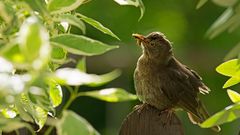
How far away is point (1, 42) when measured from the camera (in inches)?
57.2

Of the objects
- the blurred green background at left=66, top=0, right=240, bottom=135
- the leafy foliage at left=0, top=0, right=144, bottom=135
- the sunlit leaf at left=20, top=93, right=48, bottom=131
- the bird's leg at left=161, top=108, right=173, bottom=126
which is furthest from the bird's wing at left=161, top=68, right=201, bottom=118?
the blurred green background at left=66, top=0, right=240, bottom=135

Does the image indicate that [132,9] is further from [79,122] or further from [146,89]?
[79,122]

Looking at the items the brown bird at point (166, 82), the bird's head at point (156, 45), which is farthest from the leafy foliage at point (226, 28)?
the bird's head at point (156, 45)

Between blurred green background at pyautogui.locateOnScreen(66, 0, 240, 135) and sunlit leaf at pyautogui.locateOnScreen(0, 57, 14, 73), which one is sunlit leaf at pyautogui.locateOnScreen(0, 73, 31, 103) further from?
blurred green background at pyautogui.locateOnScreen(66, 0, 240, 135)

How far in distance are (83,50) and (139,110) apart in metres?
0.84

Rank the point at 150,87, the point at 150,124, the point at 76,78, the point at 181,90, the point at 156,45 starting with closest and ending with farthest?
the point at 76,78 → the point at 150,124 → the point at 181,90 → the point at 150,87 → the point at 156,45

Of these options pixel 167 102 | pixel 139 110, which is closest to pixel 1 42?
pixel 139 110

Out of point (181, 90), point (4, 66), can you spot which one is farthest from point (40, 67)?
point (181, 90)

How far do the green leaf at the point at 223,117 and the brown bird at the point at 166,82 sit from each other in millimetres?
1023

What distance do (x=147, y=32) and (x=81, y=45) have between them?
4.82 metres

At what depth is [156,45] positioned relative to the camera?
309 cm

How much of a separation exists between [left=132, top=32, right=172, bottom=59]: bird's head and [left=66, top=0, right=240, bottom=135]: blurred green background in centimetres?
287

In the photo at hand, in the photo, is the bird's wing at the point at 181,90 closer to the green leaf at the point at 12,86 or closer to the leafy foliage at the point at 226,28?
the leafy foliage at the point at 226,28

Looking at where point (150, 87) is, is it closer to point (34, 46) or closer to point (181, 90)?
point (181, 90)
